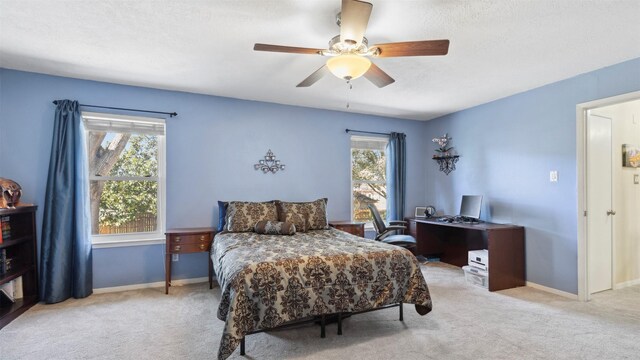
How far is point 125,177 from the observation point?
389cm

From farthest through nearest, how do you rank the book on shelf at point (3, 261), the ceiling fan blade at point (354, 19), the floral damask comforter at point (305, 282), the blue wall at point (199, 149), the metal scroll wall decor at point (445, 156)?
the metal scroll wall decor at point (445, 156) < the blue wall at point (199, 149) < the book on shelf at point (3, 261) < the floral damask comforter at point (305, 282) < the ceiling fan blade at point (354, 19)

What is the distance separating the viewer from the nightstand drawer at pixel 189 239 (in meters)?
3.58

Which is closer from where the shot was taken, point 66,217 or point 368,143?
point 66,217

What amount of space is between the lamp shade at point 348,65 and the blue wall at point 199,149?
7.91ft

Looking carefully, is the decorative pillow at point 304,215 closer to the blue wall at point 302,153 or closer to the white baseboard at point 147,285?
the blue wall at point 302,153

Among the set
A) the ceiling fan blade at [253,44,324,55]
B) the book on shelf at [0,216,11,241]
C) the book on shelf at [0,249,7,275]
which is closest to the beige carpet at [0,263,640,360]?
the book on shelf at [0,249,7,275]

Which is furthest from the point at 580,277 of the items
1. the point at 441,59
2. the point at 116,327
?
the point at 116,327

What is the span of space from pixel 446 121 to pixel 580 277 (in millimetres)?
2876

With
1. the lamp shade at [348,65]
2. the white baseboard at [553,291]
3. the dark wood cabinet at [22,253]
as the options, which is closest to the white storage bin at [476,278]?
the white baseboard at [553,291]

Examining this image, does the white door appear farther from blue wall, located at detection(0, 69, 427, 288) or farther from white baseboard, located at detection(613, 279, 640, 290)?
blue wall, located at detection(0, 69, 427, 288)

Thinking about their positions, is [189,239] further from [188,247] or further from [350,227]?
[350,227]

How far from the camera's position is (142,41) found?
2.65 metres

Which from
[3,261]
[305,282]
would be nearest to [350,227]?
[305,282]

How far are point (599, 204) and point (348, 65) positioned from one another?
11.4 feet
